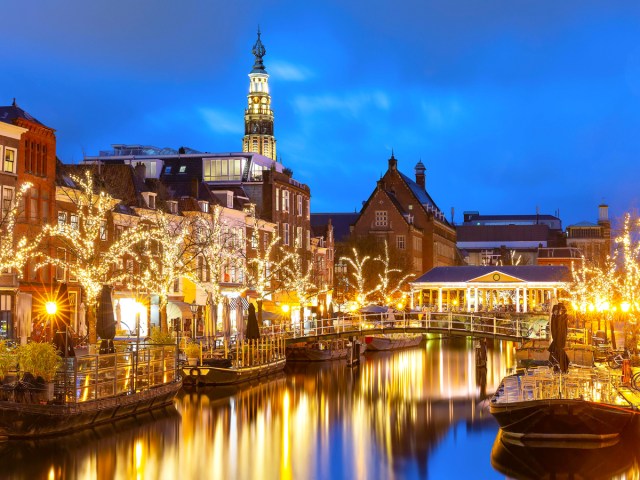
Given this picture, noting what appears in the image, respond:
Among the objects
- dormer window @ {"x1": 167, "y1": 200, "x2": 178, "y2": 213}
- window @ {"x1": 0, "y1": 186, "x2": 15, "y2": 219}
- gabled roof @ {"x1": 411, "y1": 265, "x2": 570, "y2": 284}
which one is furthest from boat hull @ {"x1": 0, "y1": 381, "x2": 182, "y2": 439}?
gabled roof @ {"x1": 411, "y1": 265, "x2": 570, "y2": 284}

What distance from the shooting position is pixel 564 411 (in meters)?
33.7

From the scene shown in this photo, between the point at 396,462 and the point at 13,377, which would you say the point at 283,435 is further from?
the point at 13,377

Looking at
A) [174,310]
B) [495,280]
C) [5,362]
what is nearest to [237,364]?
[174,310]

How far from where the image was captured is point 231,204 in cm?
8781

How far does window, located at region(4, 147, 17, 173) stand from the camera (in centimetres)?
5953

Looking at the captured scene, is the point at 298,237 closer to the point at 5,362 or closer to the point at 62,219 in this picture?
the point at 62,219

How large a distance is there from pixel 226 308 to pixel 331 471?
35975 mm

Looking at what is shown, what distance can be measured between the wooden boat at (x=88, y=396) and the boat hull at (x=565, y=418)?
47.5 feet

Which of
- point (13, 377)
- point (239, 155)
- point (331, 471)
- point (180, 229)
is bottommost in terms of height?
point (331, 471)

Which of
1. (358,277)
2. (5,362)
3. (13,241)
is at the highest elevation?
(358,277)

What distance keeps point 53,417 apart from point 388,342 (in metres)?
60.5

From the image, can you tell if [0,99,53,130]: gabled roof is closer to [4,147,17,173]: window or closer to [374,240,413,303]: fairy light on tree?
[4,147,17,173]: window

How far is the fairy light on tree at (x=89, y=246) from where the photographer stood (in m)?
54.4

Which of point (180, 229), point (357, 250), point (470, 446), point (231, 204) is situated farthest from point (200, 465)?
point (357, 250)
